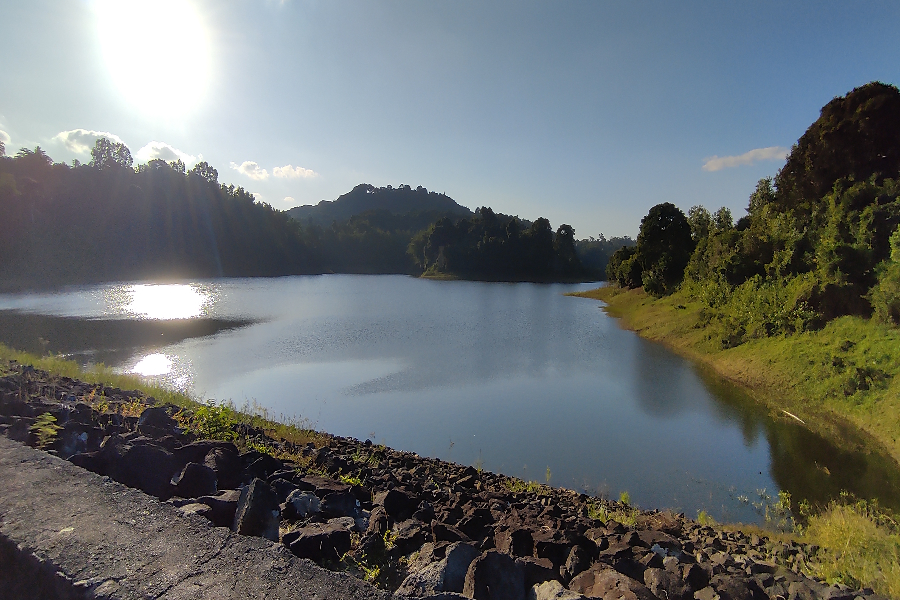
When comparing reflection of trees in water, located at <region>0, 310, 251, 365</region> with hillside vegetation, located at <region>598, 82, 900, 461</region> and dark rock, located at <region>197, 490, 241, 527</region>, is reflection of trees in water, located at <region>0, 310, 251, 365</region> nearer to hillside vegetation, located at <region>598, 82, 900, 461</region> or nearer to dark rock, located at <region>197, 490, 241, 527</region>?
dark rock, located at <region>197, 490, 241, 527</region>

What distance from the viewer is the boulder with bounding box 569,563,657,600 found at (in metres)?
Answer: 3.46

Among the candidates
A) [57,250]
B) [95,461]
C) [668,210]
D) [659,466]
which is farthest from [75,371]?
[57,250]

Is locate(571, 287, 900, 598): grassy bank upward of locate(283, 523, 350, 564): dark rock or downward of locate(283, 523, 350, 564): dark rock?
downward

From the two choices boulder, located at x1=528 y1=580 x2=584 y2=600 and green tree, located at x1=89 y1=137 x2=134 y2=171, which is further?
green tree, located at x1=89 y1=137 x2=134 y2=171

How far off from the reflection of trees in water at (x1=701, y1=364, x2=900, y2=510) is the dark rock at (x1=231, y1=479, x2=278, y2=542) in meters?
8.69

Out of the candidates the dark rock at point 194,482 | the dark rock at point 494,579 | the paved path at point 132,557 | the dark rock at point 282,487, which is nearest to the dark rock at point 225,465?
the dark rock at point 194,482

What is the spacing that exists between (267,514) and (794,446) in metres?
11.4

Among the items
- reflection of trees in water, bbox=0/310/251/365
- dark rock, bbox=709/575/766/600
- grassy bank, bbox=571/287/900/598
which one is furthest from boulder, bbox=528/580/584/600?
reflection of trees in water, bbox=0/310/251/365

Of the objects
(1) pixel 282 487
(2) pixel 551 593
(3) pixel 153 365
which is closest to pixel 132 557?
(2) pixel 551 593

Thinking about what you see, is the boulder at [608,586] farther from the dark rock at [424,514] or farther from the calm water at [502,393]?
the calm water at [502,393]

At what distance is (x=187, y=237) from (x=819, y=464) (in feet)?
263

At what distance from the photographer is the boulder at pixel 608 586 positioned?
3.46 m

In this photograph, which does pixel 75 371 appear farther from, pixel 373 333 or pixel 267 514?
pixel 373 333

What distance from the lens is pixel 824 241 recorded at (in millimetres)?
16672
